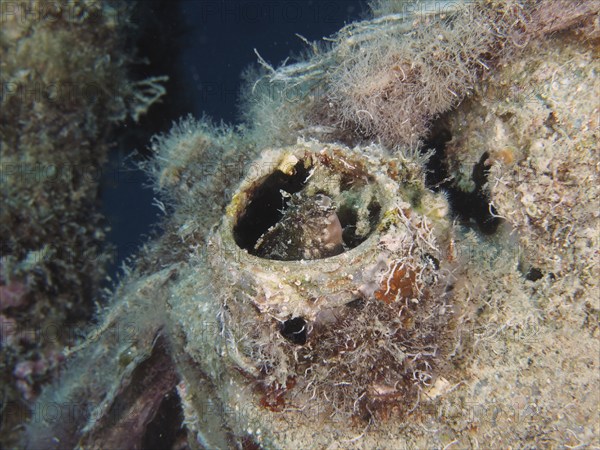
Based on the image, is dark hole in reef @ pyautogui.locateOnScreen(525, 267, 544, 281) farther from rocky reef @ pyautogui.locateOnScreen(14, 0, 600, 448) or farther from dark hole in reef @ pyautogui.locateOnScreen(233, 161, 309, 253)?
dark hole in reef @ pyautogui.locateOnScreen(233, 161, 309, 253)

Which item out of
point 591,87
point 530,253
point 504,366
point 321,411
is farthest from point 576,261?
point 321,411

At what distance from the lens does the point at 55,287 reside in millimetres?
4645

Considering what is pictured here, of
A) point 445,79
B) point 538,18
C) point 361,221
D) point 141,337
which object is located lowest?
point 141,337

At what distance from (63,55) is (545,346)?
465cm

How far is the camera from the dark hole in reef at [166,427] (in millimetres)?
3082

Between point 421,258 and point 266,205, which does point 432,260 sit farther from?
point 266,205

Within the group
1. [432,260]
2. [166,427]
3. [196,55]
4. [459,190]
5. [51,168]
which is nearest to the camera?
[432,260]

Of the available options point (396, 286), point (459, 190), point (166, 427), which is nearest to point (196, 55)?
point (459, 190)

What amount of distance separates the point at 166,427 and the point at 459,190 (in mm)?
2775

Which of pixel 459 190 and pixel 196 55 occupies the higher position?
pixel 196 55

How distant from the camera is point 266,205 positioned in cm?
222

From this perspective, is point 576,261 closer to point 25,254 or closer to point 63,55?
point 63,55

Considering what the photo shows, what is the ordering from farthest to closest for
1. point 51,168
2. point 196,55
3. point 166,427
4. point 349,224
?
point 196,55 → point 51,168 → point 166,427 → point 349,224

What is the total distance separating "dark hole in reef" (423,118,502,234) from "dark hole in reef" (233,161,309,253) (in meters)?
0.85
